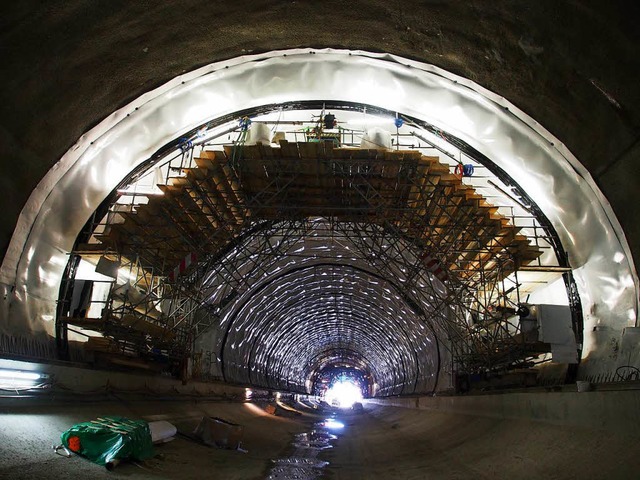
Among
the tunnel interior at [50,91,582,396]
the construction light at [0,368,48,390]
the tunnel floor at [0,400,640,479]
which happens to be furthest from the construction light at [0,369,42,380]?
the tunnel interior at [50,91,582,396]

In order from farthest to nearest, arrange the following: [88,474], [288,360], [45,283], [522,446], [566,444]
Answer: [288,360] < [45,283] < [522,446] < [566,444] < [88,474]

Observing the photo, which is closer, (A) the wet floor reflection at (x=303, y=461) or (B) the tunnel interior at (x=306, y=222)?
(A) the wet floor reflection at (x=303, y=461)

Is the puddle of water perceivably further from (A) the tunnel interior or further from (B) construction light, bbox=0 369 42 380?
(A) the tunnel interior

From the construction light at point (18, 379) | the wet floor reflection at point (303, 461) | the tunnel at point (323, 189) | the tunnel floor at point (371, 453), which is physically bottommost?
the wet floor reflection at point (303, 461)

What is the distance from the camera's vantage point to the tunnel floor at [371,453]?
6.17 m

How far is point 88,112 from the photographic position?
8516 millimetres

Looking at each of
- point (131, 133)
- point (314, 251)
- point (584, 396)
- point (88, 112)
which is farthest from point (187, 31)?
point (314, 251)

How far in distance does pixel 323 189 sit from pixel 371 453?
242 inches

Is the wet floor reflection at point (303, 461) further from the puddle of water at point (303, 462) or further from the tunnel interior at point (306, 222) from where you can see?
the tunnel interior at point (306, 222)

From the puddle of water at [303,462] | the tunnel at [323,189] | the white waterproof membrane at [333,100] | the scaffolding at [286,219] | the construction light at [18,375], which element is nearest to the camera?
the tunnel at [323,189]

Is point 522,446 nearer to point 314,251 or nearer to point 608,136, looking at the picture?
point 608,136

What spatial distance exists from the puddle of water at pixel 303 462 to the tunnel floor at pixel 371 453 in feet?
0.62

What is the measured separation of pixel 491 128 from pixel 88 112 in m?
7.58

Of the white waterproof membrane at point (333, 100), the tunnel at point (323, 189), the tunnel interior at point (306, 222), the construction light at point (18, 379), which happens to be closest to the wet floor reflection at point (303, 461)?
the tunnel at point (323, 189)
